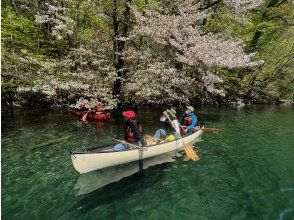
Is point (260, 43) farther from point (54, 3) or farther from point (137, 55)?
point (54, 3)

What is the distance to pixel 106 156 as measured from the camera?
10461mm

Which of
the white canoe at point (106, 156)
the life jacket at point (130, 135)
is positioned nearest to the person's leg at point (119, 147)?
the white canoe at point (106, 156)

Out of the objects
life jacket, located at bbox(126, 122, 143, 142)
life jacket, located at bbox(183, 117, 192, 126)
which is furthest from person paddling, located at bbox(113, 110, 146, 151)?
life jacket, located at bbox(183, 117, 192, 126)

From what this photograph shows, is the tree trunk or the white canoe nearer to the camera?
the white canoe

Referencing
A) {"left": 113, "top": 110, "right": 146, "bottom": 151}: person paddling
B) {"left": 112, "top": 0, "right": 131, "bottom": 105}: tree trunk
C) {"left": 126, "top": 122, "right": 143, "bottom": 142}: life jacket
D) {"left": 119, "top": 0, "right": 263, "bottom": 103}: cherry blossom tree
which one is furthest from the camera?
{"left": 112, "top": 0, "right": 131, "bottom": 105}: tree trunk

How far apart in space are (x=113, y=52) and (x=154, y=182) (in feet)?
49.2

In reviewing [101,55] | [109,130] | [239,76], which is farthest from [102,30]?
[239,76]

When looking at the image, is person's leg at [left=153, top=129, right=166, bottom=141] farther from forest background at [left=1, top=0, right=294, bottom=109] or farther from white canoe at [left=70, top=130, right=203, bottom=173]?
forest background at [left=1, top=0, right=294, bottom=109]

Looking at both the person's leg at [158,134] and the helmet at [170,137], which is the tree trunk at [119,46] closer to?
the person's leg at [158,134]

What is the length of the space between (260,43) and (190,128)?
21.5 meters

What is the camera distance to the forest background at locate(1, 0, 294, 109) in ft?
68.6

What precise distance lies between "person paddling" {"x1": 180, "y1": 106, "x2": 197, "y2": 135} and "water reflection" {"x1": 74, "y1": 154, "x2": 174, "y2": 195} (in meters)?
3.27

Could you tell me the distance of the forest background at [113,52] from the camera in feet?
68.6

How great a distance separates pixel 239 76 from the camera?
108 feet
